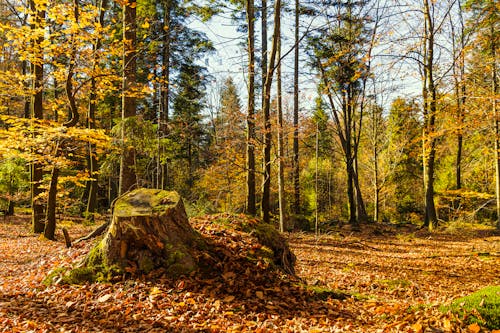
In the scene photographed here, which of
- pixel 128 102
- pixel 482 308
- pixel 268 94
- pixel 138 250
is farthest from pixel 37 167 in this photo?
pixel 482 308

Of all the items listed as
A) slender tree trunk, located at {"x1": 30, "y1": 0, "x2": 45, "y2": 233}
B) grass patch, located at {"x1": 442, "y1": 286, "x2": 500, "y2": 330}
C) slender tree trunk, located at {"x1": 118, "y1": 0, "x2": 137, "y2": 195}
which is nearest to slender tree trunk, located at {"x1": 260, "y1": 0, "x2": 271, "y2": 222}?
slender tree trunk, located at {"x1": 118, "y1": 0, "x2": 137, "y2": 195}

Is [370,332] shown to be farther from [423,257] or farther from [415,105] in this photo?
[415,105]

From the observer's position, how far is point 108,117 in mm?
19781

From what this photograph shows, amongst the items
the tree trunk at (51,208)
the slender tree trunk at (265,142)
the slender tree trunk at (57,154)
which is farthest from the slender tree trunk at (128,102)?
the slender tree trunk at (265,142)

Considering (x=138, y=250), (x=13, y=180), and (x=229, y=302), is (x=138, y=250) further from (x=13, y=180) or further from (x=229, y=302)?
(x=13, y=180)

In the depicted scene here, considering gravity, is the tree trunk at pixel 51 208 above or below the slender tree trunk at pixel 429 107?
below

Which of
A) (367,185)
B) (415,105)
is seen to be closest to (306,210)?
(367,185)

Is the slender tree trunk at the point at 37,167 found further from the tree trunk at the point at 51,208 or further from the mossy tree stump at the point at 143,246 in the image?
the mossy tree stump at the point at 143,246

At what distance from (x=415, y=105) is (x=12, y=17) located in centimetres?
2154

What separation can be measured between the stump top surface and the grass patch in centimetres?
400

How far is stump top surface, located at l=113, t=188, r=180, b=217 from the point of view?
4918mm

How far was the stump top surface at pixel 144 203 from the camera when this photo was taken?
492 centimetres

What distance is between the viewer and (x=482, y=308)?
3447mm

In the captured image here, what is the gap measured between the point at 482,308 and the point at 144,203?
4627 millimetres
